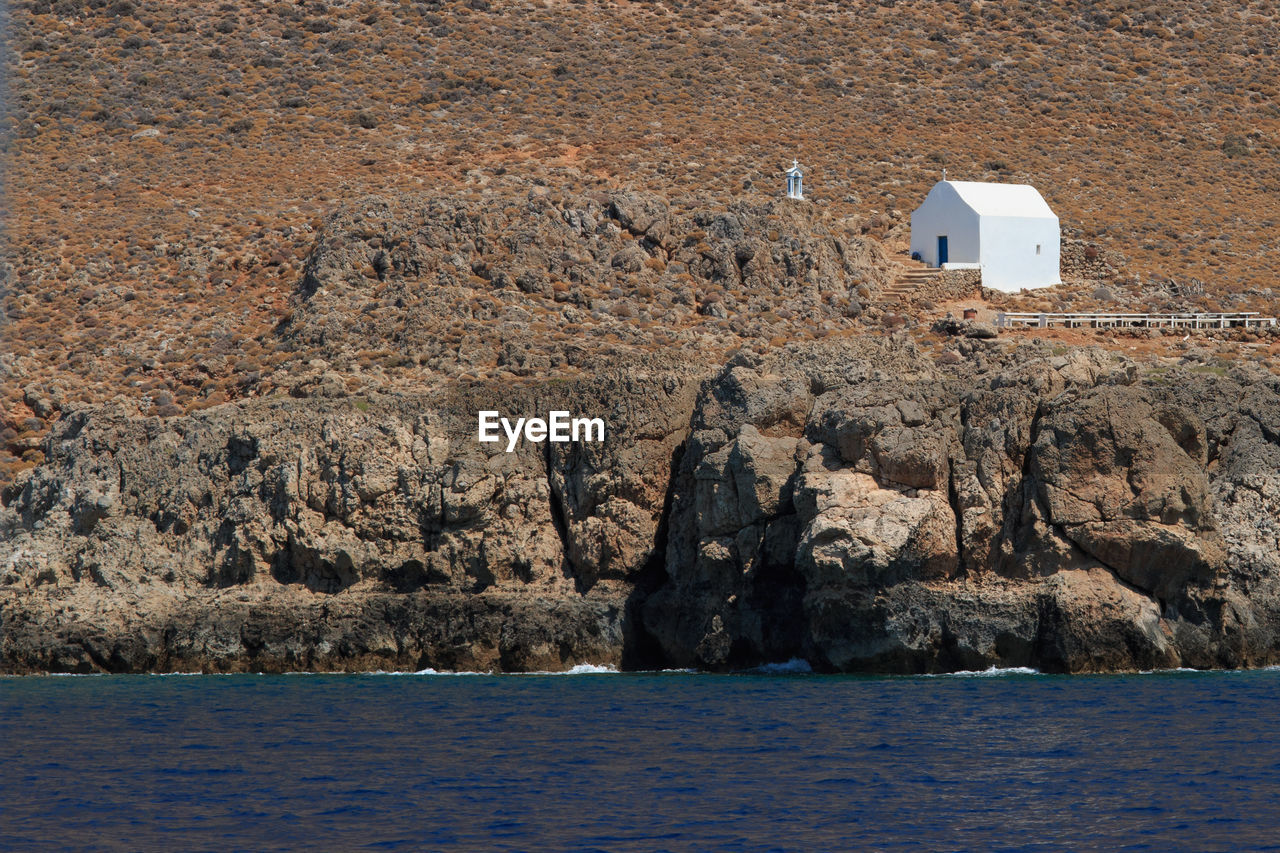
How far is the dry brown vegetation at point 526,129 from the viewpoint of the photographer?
5834cm

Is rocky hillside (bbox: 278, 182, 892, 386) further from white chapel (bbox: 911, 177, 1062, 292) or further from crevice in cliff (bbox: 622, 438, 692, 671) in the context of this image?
crevice in cliff (bbox: 622, 438, 692, 671)

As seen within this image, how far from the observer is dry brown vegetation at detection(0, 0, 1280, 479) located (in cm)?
5834

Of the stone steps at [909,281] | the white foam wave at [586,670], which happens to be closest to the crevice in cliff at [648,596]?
the white foam wave at [586,670]

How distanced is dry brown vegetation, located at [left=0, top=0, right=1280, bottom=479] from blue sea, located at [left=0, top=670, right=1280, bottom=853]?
18.8m

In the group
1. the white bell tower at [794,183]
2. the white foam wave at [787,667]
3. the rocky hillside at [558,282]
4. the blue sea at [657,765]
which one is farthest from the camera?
the white bell tower at [794,183]

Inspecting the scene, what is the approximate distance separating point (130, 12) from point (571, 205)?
37835mm

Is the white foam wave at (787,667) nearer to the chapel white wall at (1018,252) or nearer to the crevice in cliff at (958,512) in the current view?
the crevice in cliff at (958,512)

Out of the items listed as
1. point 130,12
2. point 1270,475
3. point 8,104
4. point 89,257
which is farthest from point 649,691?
point 130,12

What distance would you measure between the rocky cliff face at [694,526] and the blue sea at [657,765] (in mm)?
1949

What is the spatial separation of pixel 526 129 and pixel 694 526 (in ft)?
115

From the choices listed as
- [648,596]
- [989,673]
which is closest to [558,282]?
[648,596]

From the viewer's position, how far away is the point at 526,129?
7219cm

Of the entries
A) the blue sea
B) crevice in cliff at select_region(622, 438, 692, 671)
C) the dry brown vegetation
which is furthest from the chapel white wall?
the blue sea

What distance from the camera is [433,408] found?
4431 cm
